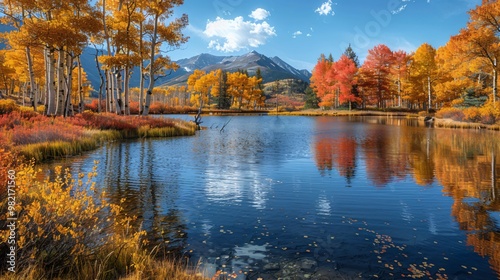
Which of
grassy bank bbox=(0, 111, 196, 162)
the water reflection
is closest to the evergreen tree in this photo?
grassy bank bbox=(0, 111, 196, 162)

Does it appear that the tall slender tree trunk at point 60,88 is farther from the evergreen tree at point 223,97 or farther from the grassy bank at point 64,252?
the evergreen tree at point 223,97

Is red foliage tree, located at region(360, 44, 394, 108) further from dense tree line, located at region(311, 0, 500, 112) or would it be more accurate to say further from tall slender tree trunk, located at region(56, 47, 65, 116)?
tall slender tree trunk, located at region(56, 47, 65, 116)

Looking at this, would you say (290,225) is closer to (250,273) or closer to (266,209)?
(266,209)

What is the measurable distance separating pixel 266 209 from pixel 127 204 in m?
3.62

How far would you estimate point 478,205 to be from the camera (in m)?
8.85

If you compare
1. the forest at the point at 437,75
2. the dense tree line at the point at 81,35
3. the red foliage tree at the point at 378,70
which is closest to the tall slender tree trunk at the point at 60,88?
the dense tree line at the point at 81,35

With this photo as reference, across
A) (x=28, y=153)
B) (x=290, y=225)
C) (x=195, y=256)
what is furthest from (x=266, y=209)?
(x=28, y=153)

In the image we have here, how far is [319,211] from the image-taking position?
8375 mm

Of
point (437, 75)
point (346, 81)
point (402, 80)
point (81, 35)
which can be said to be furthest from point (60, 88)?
point (402, 80)

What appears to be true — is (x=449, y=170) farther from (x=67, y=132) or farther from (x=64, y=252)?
(x=67, y=132)

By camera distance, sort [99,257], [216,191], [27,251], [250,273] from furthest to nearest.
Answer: [216,191] < [250,273] < [99,257] < [27,251]

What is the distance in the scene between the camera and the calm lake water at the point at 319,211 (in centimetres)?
552

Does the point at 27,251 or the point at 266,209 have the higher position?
the point at 27,251

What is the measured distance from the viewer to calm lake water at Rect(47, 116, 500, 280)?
552 centimetres
